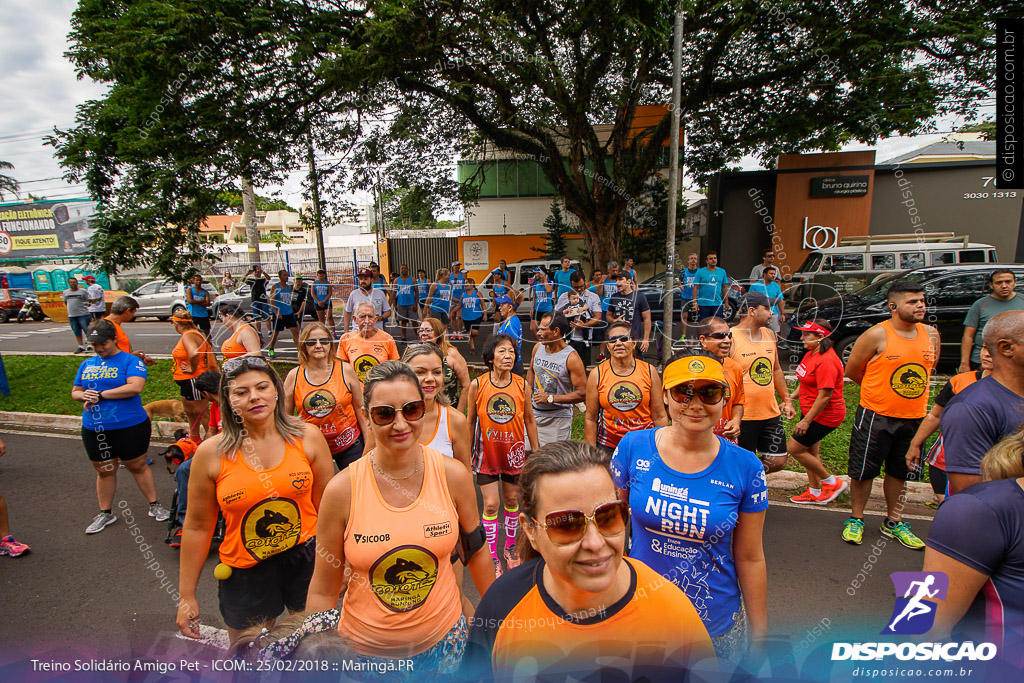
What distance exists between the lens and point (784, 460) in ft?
14.7

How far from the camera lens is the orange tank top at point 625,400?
147 inches

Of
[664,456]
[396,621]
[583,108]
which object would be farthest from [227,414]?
[583,108]

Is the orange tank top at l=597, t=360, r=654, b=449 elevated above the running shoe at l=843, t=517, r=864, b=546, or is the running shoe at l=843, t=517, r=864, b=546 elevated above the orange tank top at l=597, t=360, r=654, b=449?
the orange tank top at l=597, t=360, r=654, b=449

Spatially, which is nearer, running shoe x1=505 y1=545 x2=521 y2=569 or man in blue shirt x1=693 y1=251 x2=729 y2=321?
running shoe x1=505 y1=545 x2=521 y2=569

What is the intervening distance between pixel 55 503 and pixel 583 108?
11.2 m

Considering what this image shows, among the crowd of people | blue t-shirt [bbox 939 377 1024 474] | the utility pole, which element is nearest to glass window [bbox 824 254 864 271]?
Answer: the utility pole

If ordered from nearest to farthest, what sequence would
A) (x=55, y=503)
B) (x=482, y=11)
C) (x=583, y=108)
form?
(x=55, y=503)
(x=482, y=11)
(x=583, y=108)

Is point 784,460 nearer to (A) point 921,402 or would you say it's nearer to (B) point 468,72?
(A) point 921,402

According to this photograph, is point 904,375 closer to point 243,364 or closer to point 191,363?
point 243,364

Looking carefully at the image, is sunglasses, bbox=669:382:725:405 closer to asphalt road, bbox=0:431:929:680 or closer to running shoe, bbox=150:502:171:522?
asphalt road, bbox=0:431:929:680

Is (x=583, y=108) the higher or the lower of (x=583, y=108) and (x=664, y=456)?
the higher

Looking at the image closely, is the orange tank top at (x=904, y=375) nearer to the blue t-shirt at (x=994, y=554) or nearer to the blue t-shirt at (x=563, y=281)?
the blue t-shirt at (x=994, y=554)

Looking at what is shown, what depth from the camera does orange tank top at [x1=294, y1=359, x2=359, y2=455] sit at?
3.86m

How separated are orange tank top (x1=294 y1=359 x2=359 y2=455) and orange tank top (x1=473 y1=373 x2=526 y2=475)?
1089 millimetres
